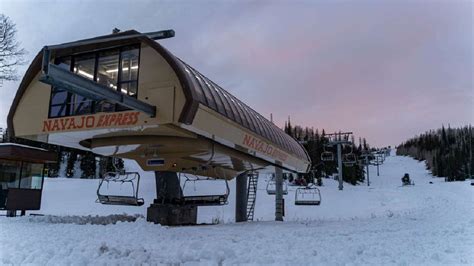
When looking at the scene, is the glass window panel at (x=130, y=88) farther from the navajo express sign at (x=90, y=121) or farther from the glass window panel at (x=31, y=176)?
the glass window panel at (x=31, y=176)

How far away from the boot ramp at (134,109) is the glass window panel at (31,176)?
406 cm

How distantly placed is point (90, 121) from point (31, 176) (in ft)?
25.8

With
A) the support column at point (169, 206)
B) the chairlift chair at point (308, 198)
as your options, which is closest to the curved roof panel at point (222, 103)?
the support column at point (169, 206)

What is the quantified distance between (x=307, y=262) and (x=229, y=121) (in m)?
7.64

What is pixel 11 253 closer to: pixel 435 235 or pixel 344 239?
pixel 344 239

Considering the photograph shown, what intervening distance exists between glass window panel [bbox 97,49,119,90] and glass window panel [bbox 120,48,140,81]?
305mm

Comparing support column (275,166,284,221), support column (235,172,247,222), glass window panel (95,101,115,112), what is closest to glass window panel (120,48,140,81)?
glass window panel (95,101,115,112)

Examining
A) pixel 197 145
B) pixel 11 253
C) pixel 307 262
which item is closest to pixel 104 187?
pixel 197 145

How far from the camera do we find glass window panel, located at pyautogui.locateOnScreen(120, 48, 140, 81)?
12695 mm

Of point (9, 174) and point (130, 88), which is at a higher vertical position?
point (130, 88)

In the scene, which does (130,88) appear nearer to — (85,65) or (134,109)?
(85,65)

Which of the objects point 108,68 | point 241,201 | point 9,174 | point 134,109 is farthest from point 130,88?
point 241,201

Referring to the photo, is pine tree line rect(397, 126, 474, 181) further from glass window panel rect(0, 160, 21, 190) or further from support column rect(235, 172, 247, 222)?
glass window panel rect(0, 160, 21, 190)

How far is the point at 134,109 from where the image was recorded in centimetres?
1065
